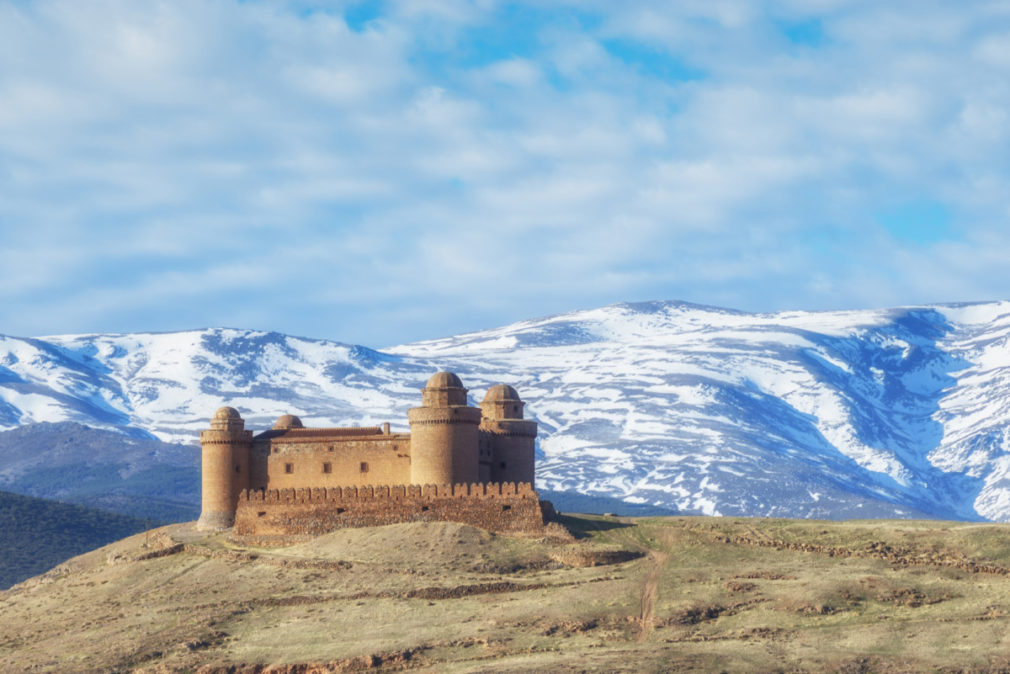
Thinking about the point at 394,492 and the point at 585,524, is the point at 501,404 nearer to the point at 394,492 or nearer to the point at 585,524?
the point at 585,524

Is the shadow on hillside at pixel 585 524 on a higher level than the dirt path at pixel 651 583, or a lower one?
higher

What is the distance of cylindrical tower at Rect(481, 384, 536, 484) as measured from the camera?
330 feet

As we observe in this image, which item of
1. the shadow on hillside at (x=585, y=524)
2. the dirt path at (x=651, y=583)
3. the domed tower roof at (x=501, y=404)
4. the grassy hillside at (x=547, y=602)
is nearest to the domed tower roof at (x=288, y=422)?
the domed tower roof at (x=501, y=404)

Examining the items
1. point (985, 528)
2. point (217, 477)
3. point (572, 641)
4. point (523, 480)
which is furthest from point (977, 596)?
point (217, 477)

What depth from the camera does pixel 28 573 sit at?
155500 mm

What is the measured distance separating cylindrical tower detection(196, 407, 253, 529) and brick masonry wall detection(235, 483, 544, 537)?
5.98 m

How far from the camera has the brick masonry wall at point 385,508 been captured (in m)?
88.0

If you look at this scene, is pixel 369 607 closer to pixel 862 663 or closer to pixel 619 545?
pixel 619 545

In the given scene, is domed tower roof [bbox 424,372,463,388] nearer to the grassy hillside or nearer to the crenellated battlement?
the crenellated battlement

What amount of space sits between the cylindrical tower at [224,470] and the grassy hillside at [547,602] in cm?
482

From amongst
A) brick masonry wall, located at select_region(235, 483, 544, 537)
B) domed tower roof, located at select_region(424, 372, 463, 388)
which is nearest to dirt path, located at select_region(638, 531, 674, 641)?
brick masonry wall, located at select_region(235, 483, 544, 537)

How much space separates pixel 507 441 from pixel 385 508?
13565 mm

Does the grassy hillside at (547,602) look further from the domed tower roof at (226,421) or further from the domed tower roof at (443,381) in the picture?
the domed tower roof at (443,381)

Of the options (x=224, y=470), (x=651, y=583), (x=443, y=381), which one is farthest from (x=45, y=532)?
(x=651, y=583)
